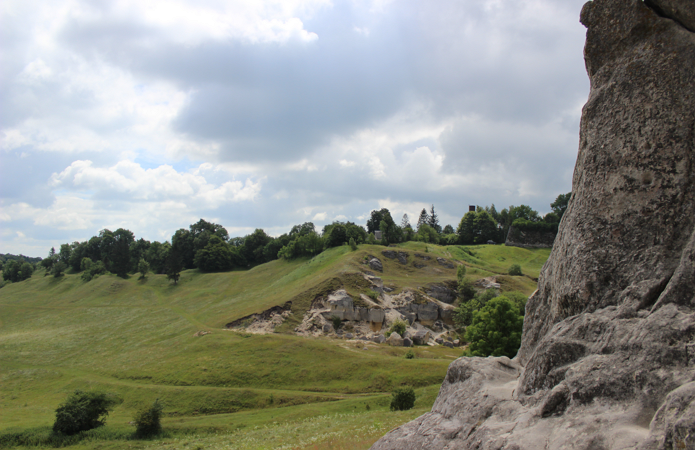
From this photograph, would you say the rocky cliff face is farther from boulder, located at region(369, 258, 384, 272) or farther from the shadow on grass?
boulder, located at region(369, 258, 384, 272)

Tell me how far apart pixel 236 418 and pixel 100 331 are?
56404mm

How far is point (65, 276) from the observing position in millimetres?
139500

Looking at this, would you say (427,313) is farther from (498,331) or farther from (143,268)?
(143,268)

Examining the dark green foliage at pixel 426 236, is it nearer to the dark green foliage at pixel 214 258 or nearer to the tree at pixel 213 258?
the dark green foliage at pixel 214 258

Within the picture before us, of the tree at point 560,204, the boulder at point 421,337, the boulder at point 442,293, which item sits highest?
the tree at point 560,204

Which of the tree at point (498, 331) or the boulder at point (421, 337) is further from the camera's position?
the boulder at point (421, 337)

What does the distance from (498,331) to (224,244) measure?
126 m

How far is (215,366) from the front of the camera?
55.9 metres

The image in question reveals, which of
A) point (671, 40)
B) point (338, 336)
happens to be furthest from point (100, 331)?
point (671, 40)

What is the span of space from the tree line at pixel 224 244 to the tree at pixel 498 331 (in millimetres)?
70078

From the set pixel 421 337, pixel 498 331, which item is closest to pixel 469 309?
pixel 421 337

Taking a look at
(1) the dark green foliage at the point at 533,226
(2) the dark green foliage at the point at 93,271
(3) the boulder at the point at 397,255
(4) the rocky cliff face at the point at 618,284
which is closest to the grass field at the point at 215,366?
(3) the boulder at the point at 397,255

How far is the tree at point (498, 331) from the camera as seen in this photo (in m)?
46.6

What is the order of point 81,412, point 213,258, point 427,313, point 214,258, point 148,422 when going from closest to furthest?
point 148,422 < point 81,412 < point 427,313 < point 213,258 < point 214,258
